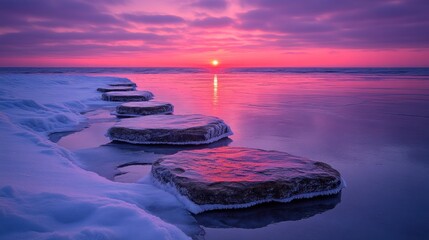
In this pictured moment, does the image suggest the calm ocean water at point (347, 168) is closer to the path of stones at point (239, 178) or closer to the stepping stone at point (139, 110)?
the path of stones at point (239, 178)

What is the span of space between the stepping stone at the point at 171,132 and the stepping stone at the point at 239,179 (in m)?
1.24

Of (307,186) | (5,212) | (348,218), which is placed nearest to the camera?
(5,212)

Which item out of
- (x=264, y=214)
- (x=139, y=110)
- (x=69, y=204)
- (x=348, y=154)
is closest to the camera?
(x=69, y=204)

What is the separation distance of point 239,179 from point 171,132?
213 centimetres

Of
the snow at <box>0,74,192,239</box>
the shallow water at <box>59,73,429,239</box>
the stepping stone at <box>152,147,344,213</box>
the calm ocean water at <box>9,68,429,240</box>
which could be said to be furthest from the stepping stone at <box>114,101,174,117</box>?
the stepping stone at <box>152,147,344,213</box>

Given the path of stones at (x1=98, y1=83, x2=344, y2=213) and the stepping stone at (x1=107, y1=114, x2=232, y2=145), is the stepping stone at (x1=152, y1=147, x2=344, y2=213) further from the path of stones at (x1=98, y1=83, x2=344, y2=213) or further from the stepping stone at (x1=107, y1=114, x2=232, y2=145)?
the stepping stone at (x1=107, y1=114, x2=232, y2=145)

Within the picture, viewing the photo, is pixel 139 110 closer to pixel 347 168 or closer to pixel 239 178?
pixel 347 168

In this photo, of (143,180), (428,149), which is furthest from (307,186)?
(428,149)

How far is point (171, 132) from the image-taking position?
4801mm

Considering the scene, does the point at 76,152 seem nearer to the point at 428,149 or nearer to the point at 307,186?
the point at 307,186

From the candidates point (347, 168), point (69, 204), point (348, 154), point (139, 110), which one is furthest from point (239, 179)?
point (139, 110)

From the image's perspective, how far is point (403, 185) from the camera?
319 cm

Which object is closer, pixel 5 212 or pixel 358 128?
pixel 5 212

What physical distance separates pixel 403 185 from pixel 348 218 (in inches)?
38.4
